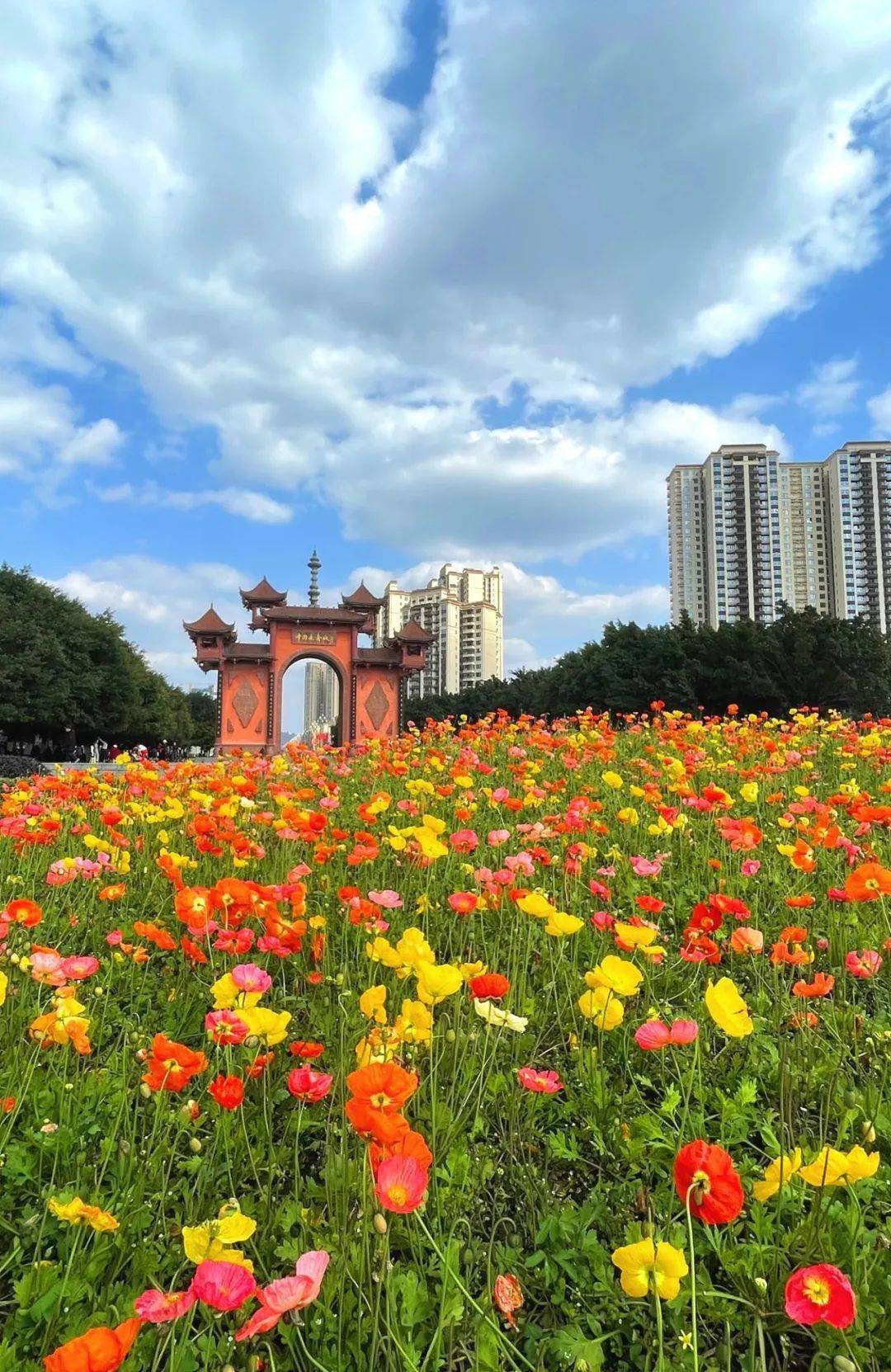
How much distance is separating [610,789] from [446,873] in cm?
205

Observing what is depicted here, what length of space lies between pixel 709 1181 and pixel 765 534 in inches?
2425

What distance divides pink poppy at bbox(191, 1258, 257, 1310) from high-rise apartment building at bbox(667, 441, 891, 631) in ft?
188

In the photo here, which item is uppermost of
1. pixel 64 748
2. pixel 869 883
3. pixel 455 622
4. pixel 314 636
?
pixel 455 622

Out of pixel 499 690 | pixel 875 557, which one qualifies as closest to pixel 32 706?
pixel 499 690

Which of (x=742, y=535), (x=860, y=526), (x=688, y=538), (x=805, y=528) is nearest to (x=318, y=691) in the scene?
(x=688, y=538)

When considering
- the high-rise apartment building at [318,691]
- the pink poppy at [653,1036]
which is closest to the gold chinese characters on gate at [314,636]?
the pink poppy at [653,1036]

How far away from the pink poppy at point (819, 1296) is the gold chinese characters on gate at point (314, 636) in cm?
2639

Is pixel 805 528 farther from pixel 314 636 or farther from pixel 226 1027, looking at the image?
pixel 226 1027

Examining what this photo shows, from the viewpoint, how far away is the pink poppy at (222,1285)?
930 millimetres

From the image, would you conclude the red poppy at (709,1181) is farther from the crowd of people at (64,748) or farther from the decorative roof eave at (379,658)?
the crowd of people at (64,748)

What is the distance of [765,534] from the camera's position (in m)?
56.7

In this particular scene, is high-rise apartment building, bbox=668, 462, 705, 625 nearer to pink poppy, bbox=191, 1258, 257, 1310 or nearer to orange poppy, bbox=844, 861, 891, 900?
orange poppy, bbox=844, 861, 891, 900

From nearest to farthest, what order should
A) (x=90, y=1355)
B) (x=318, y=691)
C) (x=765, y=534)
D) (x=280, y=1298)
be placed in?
(x=90, y=1355), (x=280, y=1298), (x=765, y=534), (x=318, y=691)

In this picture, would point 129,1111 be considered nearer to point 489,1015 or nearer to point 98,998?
point 98,998
